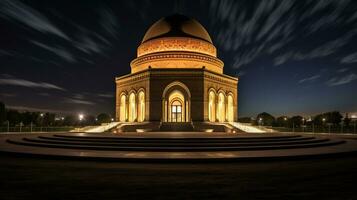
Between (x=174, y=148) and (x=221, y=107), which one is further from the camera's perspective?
(x=221, y=107)

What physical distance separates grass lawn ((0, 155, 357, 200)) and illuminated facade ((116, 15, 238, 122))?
19152 millimetres

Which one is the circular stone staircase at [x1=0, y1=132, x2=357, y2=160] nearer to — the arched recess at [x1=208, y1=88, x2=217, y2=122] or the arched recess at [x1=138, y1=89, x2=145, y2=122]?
the arched recess at [x1=138, y1=89, x2=145, y2=122]

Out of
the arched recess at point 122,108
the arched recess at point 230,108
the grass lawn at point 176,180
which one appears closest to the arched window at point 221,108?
the arched recess at point 230,108

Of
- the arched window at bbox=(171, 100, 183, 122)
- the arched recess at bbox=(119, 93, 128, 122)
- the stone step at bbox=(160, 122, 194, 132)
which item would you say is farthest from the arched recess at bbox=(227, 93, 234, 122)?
the arched recess at bbox=(119, 93, 128, 122)

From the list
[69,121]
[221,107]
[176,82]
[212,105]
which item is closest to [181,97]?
[176,82]

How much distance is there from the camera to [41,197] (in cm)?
504

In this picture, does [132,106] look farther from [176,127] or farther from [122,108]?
[176,127]

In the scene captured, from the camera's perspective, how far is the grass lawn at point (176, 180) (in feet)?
17.4

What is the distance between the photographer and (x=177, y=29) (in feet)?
109

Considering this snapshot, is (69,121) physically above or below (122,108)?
below

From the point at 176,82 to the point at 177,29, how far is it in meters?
8.02

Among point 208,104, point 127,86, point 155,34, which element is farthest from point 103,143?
point 155,34

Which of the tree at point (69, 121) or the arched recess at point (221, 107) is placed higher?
the arched recess at point (221, 107)

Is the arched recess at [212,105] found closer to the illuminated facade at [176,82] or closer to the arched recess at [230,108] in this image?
the illuminated facade at [176,82]
